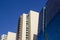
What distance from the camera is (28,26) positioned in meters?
7.80

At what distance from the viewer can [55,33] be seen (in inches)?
183

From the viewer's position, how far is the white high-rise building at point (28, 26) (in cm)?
752

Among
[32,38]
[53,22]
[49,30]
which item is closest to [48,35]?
[49,30]

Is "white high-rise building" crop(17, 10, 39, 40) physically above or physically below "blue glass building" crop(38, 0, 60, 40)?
above

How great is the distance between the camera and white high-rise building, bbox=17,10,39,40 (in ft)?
24.7

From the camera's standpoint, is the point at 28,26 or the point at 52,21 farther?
the point at 28,26

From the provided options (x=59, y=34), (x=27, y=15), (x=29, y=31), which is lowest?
(x=59, y=34)

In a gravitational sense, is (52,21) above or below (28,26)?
below

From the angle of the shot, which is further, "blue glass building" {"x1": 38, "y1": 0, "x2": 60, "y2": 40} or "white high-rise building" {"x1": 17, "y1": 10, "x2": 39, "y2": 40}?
"white high-rise building" {"x1": 17, "y1": 10, "x2": 39, "y2": 40}

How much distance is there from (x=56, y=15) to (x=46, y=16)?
0.79m

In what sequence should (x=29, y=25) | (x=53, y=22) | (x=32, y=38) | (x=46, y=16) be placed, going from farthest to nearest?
1. (x=29, y=25)
2. (x=32, y=38)
3. (x=46, y=16)
4. (x=53, y=22)

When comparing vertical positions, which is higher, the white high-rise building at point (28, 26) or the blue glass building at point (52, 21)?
the white high-rise building at point (28, 26)

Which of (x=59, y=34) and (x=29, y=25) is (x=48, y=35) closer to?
(x=59, y=34)

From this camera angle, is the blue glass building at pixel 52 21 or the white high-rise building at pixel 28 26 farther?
the white high-rise building at pixel 28 26
